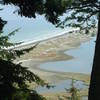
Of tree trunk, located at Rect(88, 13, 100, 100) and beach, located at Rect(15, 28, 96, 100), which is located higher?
tree trunk, located at Rect(88, 13, 100, 100)

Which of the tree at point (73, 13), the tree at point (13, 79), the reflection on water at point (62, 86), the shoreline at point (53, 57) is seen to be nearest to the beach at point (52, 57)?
the shoreline at point (53, 57)

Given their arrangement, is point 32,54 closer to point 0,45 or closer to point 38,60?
point 38,60

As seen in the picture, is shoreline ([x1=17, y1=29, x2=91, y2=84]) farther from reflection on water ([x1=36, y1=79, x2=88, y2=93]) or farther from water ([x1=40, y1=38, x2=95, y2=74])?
reflection on water ([x1=36, y1=79, x2=88, y2=93])

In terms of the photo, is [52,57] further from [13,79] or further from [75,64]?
[13,79]

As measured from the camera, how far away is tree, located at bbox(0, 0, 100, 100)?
5941 millimetres

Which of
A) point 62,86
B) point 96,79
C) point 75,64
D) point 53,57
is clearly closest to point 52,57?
point 53,57

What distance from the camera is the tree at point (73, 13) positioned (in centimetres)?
594

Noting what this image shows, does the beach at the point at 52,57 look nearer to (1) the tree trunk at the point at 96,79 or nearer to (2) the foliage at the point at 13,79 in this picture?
(1) the tree trunk at the point at 96,79

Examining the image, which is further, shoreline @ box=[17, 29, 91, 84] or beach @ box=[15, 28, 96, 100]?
shoreline @ box=[17, 29, 91, 84]

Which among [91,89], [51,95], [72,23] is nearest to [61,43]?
[51,95]

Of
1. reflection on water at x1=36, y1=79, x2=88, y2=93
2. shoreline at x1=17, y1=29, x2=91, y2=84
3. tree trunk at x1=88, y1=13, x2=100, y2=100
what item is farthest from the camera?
shoreline at x1=17, y1=29, x2=91, y2=84

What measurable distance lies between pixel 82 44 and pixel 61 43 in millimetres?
3757

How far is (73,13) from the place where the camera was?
41.7 feet

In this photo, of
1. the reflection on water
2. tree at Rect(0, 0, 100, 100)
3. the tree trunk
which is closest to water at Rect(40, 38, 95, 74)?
the reflection on water
